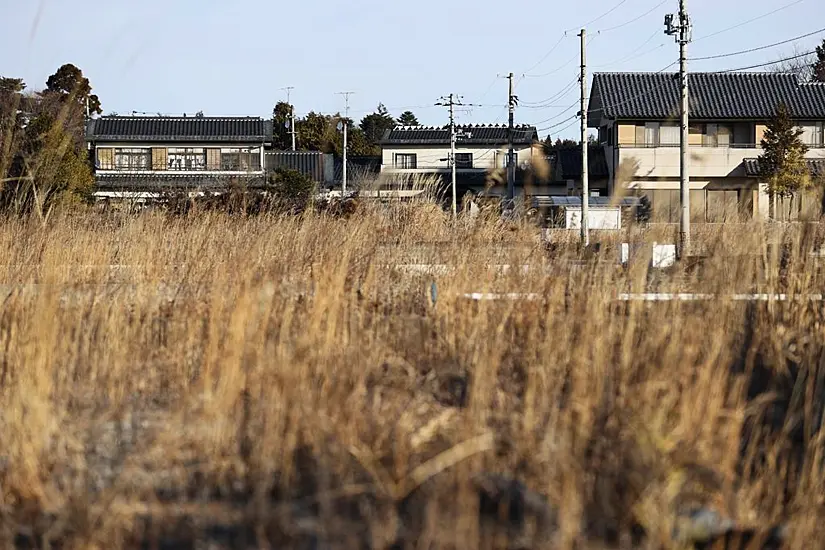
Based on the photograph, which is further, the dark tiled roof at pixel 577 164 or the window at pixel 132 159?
the window at pixel 132 159

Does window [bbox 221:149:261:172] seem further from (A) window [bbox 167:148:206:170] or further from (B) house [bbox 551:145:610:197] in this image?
(B) house [bbox 551:145:610:197]

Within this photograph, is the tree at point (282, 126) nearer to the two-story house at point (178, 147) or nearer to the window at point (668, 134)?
the two-story house at point (178, 147)

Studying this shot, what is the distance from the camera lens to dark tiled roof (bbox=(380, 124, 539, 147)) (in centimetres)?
4740

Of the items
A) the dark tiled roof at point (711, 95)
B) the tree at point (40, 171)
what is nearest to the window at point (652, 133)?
the dark tiled roof at point (711, 95)

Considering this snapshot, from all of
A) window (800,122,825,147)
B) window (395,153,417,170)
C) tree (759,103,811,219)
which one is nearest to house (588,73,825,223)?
window (800,122,825,147)

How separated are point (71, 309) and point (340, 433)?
9.48ft

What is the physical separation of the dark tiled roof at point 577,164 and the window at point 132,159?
665 inches

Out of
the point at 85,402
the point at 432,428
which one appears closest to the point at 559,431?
the point at 432,428

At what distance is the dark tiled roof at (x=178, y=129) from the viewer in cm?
4466

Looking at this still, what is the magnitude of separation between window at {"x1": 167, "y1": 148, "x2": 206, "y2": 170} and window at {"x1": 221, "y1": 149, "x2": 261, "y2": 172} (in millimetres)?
875

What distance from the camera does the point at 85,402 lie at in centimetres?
460

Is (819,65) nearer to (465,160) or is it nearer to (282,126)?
(465,160)

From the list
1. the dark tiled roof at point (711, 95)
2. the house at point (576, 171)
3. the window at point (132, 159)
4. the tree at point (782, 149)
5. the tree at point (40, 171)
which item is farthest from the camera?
the window at point (132, 159)

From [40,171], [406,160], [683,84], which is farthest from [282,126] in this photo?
[40,171]
